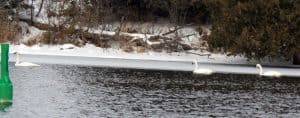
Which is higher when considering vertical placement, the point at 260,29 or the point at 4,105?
the point at 260,29

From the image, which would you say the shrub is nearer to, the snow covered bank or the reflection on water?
the snow covered bank

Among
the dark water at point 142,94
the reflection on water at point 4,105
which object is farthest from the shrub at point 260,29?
the reflection on water at point 4,105

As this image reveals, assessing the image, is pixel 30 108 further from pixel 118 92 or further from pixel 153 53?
pixel 153 53

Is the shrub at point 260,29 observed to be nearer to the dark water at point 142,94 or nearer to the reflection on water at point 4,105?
the dark water at point 142,94

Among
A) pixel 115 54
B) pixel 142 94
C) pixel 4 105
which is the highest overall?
pixel 115 54

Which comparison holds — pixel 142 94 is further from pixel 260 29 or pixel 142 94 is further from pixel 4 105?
pixel 260 29

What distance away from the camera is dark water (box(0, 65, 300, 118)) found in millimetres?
19875

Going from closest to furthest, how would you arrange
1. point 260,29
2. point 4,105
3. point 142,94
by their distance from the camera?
point 4,105, point 142,94, point 260,29

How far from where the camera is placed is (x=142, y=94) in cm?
2456

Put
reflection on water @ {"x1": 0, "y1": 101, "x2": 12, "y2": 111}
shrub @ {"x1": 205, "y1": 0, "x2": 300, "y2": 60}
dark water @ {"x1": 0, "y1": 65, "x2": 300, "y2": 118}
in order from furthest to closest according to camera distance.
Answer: shrub @ {"x1": 205, "y1": 0, "x2": 300, "y2": 60}
dark water @ {"x1": 0, "y1": 65, "x2": 300, "y2": 118}
reflection on water @ {"x1": 0, "y1": 101, "x2": 12, "y2": 111}

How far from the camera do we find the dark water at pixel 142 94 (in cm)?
1988

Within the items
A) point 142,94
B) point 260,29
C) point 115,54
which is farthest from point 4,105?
point 115,54

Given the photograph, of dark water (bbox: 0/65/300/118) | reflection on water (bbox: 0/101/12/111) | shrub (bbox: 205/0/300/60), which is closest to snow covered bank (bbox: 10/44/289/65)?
shrub (bbox: 205/0/300/60)

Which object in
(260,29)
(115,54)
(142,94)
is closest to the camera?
(142,94)
